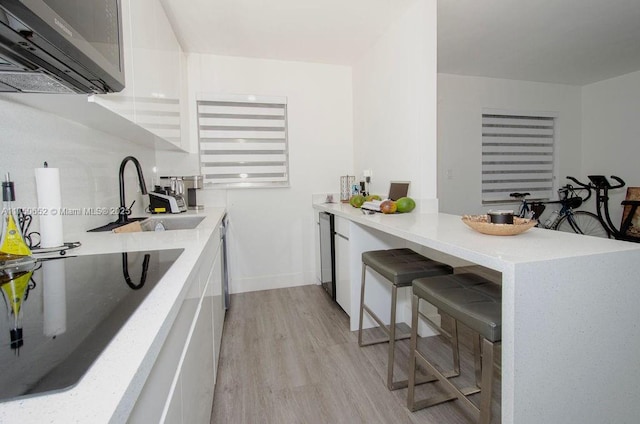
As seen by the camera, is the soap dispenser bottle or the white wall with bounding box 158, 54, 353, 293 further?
the white wall with bounding box 158, 54, 353, 293

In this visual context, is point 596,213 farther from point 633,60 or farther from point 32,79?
point 32,79

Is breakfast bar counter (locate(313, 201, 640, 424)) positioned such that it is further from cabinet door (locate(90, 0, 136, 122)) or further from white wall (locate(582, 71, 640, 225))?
white wall (locate(582, 71, 640, 225))

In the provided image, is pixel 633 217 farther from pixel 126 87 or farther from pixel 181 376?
pixel 126 87

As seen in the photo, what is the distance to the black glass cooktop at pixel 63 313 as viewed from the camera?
0.42 m

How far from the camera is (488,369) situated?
3.39 ft

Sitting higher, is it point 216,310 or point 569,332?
point 569,332

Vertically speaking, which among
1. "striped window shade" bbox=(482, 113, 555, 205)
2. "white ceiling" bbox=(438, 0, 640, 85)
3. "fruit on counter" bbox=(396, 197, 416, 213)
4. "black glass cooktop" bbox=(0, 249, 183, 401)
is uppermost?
"white ceiling" bbox=(438, 0, 640, 85)

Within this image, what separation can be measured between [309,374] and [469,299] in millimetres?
1113

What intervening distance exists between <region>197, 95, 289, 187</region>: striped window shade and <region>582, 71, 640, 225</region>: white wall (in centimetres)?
444

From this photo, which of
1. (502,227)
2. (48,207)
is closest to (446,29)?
(502,227)

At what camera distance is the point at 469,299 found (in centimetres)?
117

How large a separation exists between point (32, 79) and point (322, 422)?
1706mm

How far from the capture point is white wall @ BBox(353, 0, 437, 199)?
224 centimetres

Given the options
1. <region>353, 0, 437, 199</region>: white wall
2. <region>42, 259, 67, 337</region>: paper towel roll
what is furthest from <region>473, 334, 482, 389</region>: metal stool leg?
<region>42, 259, 67, 337</region>: paper towel roll
